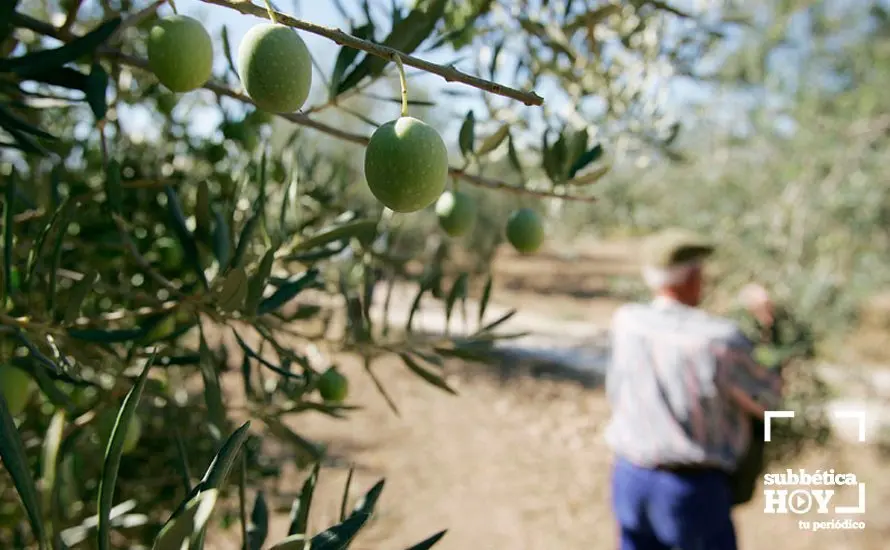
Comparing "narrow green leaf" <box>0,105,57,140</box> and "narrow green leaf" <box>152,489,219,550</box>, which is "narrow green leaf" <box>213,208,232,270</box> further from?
"narrow green leaf" <box>152,489,219,550</box>

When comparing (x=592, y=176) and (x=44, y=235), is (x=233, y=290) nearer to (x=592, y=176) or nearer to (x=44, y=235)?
(x=44, y=235)

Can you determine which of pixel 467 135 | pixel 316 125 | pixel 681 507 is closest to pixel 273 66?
pixel 316 125

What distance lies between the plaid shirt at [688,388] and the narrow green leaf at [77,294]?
91.3 inches

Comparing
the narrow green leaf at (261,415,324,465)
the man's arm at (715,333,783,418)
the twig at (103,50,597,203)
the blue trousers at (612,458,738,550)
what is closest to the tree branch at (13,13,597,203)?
the twig at (103,50,597,203)

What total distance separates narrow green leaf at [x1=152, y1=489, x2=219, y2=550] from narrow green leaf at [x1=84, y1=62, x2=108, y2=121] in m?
0.66

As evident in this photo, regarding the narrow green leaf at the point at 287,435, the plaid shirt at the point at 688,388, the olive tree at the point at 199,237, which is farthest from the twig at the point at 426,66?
the plaid shirt at the point at 688,388

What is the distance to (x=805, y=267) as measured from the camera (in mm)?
6598

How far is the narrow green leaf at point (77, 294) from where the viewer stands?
1.00m

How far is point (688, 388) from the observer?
2.77 metres

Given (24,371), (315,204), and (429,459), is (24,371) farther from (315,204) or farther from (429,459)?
(429,459)

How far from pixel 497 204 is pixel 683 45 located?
1187cm

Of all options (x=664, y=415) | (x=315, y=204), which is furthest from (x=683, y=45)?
(x=315, y=204)

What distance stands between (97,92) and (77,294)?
298 millimetres

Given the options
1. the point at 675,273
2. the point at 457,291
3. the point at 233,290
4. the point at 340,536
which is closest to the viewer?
the point at 340,536
